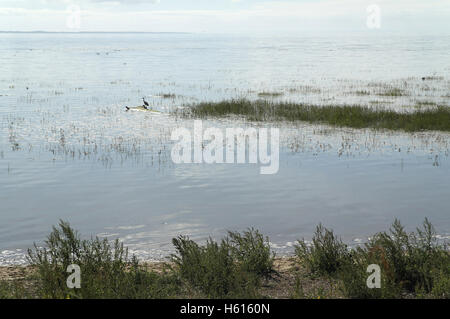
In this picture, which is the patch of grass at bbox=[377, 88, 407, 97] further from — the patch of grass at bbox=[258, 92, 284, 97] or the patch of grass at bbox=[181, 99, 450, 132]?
the patch of grass at bbox=[181, 99, 450, 132]

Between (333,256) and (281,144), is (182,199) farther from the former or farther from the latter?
(281,144)

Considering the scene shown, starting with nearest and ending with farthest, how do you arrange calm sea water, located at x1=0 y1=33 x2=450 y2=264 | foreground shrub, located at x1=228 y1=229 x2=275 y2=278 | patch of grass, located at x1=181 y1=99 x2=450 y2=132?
foreground shrub, located at x1=228 y1=229 x2=275 y2=278, calm sea water, located at x1=0 y1=33 x2=450 y2=264, patch of grass, located at x1=181 y1=99 x2=450 y2=132

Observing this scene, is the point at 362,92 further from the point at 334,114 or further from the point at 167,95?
the point at 167,95

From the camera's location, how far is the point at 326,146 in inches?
865

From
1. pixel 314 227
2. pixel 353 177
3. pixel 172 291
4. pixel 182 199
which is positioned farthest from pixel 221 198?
pixel 172 291

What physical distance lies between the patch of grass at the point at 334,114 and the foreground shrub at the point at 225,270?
1798cm

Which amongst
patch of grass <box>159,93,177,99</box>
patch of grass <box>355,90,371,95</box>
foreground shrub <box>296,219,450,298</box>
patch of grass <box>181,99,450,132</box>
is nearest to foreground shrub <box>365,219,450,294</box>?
foreground shrub <box>296,219,450,298</box>

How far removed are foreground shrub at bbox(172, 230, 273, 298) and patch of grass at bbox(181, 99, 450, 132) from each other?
59.0 ft

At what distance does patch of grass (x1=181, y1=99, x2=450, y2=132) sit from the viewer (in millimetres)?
25672

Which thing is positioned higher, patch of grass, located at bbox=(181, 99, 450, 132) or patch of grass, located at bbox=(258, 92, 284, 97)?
patch of grass, located at bbox=(258, 92, 284, 97)

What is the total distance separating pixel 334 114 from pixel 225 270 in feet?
71.1

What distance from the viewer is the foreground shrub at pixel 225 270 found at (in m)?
7.55

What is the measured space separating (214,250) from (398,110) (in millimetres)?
24794

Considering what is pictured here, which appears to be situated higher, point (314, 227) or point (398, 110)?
point (398, 110)
